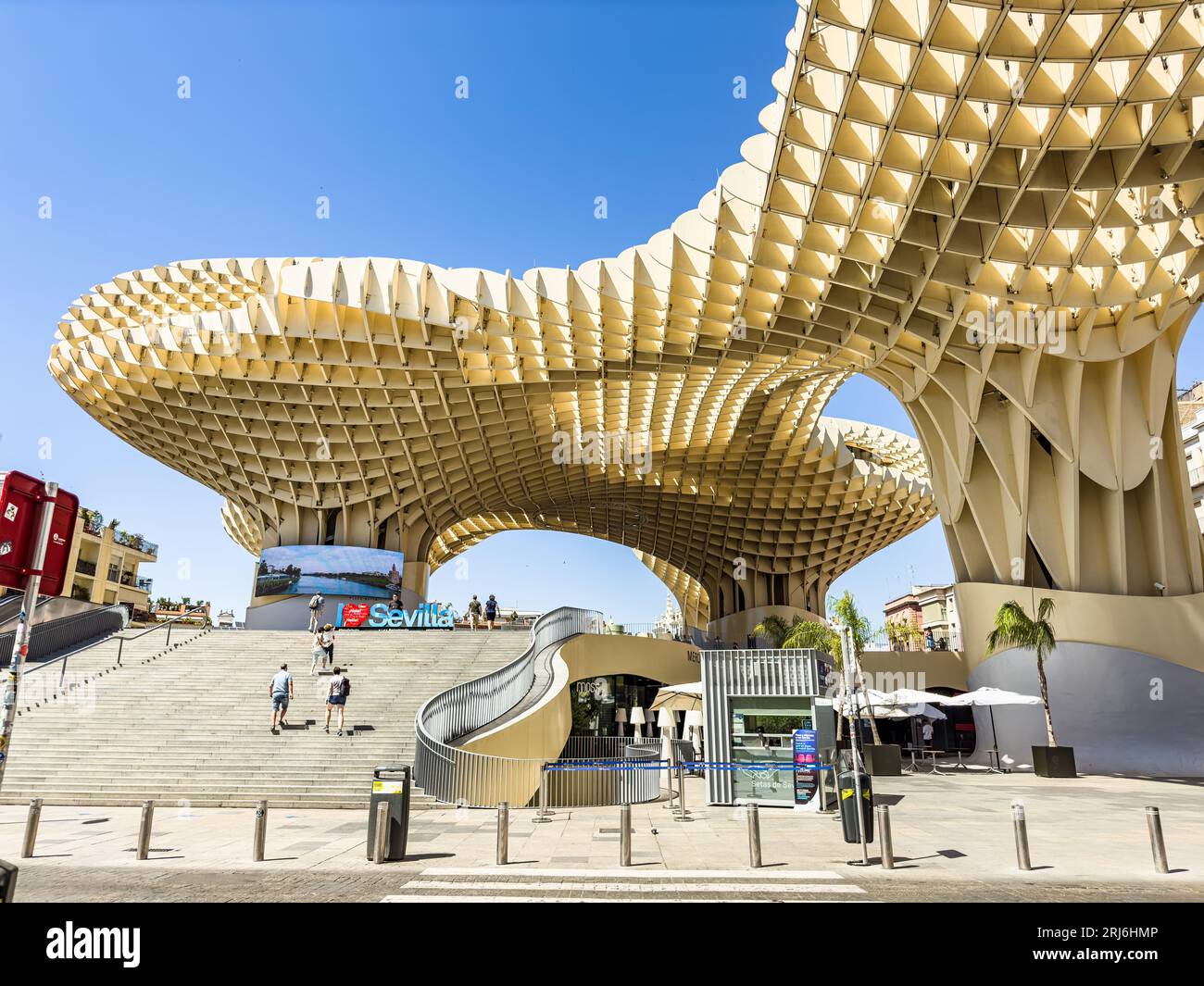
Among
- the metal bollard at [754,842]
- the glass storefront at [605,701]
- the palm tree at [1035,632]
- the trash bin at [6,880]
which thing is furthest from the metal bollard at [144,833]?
the glass storefront at [605,701]

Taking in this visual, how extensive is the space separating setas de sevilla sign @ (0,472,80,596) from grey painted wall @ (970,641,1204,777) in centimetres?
2761

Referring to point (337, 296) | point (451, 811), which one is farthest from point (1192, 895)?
A: point (337, 296)

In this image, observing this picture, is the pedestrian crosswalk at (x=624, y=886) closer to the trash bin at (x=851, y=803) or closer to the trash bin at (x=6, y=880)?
the trash bin at (x=851, y=803)

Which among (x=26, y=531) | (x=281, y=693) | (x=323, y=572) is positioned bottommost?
(x=281, y=693)

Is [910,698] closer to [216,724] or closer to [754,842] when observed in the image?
[754,842]

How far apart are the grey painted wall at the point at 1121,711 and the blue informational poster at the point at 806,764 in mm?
14567

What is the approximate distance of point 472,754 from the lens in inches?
592

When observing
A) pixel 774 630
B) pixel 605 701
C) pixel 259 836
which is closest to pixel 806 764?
pixel 259 836

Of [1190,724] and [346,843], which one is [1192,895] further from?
[1190,724]

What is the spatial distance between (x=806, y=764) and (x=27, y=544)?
13218 mm

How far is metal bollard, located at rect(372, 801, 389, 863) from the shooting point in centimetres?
929

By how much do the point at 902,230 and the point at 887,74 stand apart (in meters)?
5.43

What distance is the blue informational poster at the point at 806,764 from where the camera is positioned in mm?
14711

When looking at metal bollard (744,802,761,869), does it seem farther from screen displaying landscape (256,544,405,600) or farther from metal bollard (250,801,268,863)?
screen displaying landscape (256,544,405,600)
